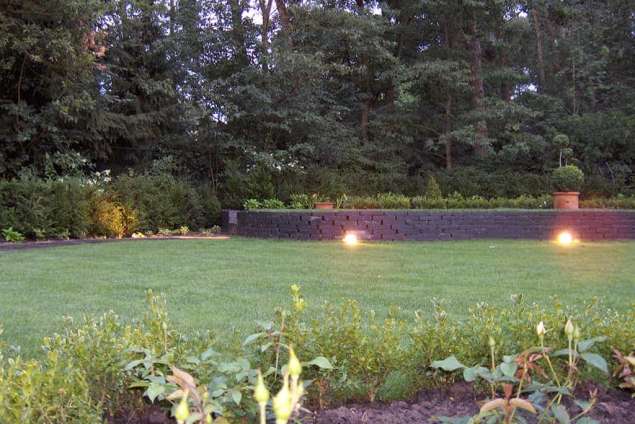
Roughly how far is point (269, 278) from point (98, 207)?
20.9 ft

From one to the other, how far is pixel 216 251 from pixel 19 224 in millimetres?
3962

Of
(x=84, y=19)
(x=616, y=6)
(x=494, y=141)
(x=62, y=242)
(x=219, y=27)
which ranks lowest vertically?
(x=62, y=242)

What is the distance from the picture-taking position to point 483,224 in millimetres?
10938

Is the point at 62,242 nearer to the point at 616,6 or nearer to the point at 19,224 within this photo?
the point at 19,224

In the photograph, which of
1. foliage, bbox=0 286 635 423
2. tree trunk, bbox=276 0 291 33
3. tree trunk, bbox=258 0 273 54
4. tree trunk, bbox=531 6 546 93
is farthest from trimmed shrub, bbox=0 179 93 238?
tree trunk, bbox=531 6 546 93

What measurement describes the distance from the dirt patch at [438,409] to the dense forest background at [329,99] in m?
12.3

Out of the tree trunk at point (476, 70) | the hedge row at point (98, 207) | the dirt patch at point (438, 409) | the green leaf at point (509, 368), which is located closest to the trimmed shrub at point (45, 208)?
the hedge row at point (98, 207)

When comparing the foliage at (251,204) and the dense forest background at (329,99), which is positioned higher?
the dense forest background at (329,99)

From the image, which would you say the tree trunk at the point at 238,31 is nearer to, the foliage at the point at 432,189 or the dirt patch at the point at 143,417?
the foliage at the point at 432,189

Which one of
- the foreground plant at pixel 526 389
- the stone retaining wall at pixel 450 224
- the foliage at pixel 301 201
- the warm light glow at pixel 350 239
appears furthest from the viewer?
the foliage at pixel 301 201

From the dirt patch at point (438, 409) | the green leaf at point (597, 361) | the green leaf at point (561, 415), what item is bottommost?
the dirt patch at point (438, 409)

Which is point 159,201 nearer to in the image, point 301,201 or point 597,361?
point 301,201

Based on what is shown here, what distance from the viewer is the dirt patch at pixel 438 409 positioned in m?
2.05

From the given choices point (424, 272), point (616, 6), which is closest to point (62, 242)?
point (424, 272)
